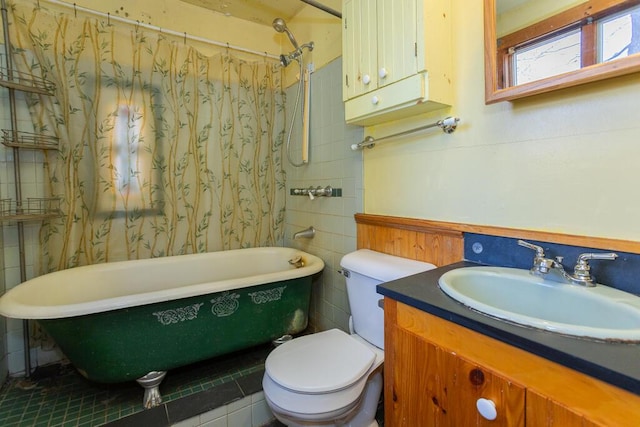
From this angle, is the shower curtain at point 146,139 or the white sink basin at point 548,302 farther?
the shower curtain at point 146,139

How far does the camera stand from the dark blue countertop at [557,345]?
20.3 inches

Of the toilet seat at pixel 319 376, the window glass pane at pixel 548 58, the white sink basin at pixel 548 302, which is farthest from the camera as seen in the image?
the toilet seat at pixel 319 376

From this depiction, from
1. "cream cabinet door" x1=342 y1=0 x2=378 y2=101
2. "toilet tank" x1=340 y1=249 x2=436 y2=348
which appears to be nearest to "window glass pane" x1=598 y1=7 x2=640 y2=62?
"cream cabinet door" x1=342 y1=0 x2=378 y2=101

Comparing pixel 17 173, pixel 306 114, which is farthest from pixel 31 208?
pixel 306 114

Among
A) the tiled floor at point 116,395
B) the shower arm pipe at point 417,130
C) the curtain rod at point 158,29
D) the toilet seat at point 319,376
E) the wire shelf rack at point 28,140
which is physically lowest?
the tiled floor at point 116,395

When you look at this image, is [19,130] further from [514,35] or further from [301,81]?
[514,35]

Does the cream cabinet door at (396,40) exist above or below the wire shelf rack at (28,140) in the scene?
above

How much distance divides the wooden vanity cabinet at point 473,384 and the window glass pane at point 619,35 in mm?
813

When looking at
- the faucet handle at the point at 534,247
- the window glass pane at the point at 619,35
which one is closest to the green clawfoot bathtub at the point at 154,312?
the faucet handle at the point at 534,247

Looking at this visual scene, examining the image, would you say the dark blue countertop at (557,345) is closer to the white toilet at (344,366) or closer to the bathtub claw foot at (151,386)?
the white toilet at (344,366)

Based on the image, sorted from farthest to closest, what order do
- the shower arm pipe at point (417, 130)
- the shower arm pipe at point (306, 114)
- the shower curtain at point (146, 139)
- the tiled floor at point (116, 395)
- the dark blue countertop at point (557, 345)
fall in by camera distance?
the shower arm pipe at point (306, 114), the shower curtain at point (146, 139), the tiled floor at point (116, 395), the shower arm pipe at point (417, 130), the dark blue countertop at point (557, 345)

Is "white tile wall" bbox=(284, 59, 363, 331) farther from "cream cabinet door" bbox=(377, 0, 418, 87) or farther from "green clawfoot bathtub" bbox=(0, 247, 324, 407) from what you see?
"cream cabinet door" bbox=(377, 0, 418, 87)

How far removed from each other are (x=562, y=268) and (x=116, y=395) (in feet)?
6.45

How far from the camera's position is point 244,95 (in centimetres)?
229
